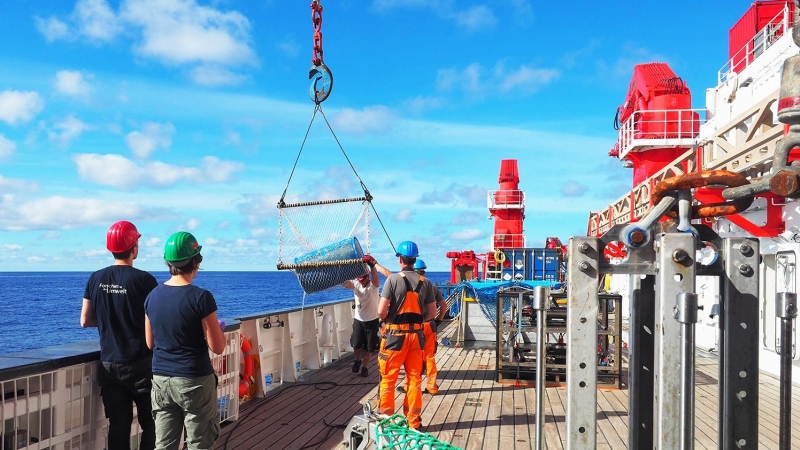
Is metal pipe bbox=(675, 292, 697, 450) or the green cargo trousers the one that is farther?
the green cargo trousers

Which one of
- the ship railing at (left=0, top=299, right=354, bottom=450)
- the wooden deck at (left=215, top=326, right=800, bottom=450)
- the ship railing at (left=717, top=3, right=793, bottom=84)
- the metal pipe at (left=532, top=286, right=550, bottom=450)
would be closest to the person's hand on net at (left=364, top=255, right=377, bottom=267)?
the ship railing at (left=0, top=299, right=354, bottom=450)

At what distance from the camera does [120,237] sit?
438cm

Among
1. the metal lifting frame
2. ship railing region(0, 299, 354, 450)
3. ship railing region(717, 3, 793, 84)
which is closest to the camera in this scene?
the metal lifting frame

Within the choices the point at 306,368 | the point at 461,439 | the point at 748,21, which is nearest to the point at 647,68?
the point at 748,21

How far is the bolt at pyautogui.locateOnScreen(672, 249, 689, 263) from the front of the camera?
2.18 metres

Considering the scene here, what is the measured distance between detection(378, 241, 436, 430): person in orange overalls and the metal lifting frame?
3.67 m

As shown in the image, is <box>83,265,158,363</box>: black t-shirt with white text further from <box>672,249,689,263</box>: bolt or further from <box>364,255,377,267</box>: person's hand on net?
<box>672,249,689,263</box>: bolt

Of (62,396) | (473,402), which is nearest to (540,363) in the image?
(62,396)

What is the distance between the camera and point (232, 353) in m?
6.41

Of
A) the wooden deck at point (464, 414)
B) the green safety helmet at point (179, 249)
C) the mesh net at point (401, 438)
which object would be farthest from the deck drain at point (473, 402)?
the mesh net at point (401, 438)

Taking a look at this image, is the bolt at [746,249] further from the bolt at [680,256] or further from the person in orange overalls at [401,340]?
the person in orange overalls at [401,340]

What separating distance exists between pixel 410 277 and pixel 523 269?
80.0 ft

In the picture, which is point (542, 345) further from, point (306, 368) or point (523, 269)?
point (523, 269)

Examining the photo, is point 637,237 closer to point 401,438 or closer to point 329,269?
point 401,438
